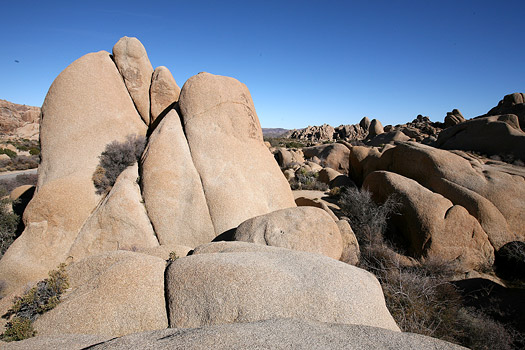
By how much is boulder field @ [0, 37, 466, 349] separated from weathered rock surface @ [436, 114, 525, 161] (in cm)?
1357

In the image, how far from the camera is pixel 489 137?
600 inches

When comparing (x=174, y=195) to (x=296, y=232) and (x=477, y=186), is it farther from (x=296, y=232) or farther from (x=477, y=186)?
(x=477, y=186)

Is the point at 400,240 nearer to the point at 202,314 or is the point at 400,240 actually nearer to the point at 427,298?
the point at 427,298

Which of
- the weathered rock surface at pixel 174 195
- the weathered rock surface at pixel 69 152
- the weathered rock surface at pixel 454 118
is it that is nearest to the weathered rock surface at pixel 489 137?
the weathered rock surface at pixel 174 195

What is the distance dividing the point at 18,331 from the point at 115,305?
42.3 inches

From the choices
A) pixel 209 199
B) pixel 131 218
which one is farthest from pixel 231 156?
pixel 131 218

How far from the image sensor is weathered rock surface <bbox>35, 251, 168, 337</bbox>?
3137 mm

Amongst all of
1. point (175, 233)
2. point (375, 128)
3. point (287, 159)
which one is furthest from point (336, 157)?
point (375, 128)

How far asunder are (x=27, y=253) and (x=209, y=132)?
211 inches

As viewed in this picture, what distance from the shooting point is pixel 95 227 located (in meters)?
6.50

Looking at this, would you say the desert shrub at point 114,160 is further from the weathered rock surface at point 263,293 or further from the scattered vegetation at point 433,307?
the scattered vegetation at point 433,307

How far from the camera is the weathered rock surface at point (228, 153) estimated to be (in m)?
7.07

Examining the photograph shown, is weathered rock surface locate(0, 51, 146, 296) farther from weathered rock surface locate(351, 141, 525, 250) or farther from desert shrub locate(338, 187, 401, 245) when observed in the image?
weathered rock surface locate(351, 141, 525, 250)

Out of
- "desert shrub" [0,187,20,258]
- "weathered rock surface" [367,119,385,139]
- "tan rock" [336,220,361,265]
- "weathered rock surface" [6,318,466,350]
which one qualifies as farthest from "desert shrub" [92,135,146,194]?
"weathered rock surface" [367,119,385,139]
